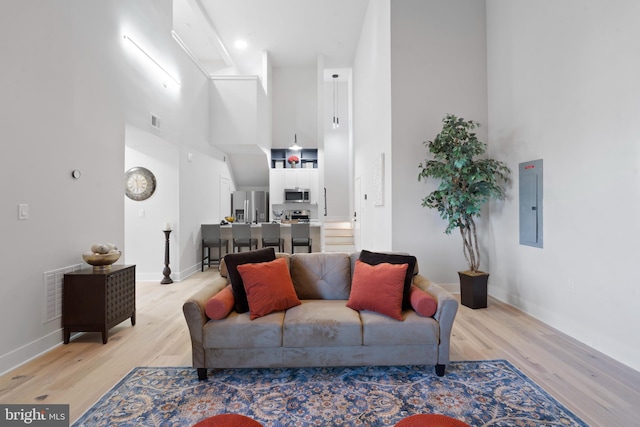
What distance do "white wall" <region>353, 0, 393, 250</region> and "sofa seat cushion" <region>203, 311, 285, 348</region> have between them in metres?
2.66

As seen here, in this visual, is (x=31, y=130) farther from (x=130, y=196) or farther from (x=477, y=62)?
(x=477, y=62)

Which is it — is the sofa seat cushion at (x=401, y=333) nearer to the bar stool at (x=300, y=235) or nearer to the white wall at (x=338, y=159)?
the bar stool at (x=300, y=235)

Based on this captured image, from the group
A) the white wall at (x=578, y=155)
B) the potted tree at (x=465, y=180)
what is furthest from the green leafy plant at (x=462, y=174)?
the white wall at (x=578, y=155)

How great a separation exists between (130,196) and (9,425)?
4121mm

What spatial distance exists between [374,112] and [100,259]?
15.3 feet

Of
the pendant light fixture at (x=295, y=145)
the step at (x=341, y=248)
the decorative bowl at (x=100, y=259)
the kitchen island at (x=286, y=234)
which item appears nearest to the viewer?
the decorative bowl at (x=100, y=259)

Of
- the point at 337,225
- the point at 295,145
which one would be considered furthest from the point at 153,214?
the point at 337,225

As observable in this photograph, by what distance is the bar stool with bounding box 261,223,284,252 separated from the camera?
6.05m

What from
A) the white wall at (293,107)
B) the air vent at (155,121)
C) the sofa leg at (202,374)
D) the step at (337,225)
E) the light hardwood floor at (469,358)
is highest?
the white wall at (293,107)

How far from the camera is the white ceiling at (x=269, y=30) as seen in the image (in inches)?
241

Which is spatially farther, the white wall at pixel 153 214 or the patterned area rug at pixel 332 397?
the white wall at pixel 153 214

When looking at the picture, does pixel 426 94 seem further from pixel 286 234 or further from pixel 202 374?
pixel 202 374

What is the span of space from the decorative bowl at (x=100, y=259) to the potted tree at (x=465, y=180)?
3.68 meters

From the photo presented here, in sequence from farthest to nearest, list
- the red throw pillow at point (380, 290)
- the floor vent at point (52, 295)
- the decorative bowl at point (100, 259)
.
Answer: the decorative bowl at point (100, 259), the floor vent at point (52, 295), the red throw pillow at point (380, 290)
